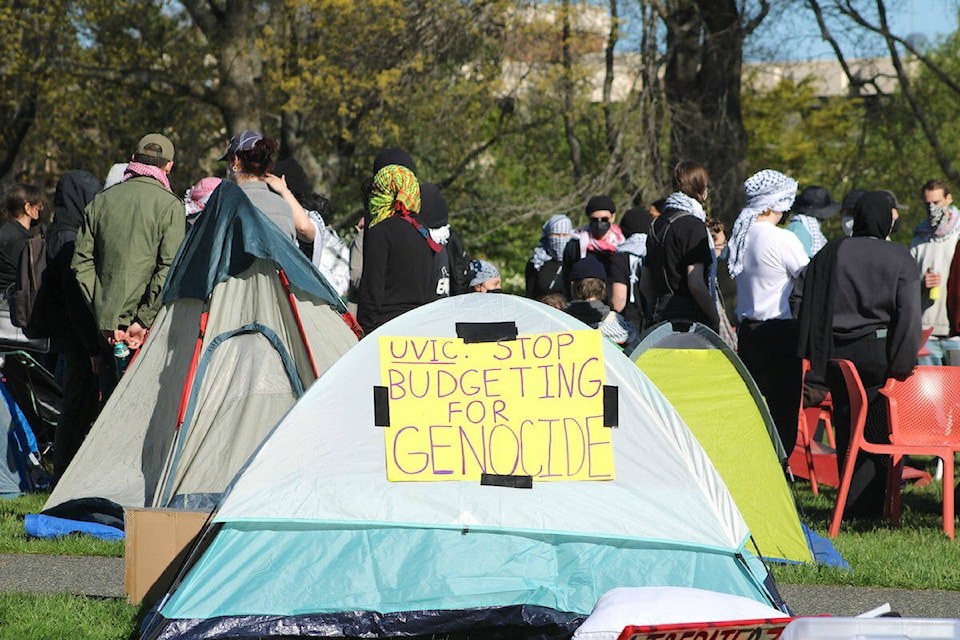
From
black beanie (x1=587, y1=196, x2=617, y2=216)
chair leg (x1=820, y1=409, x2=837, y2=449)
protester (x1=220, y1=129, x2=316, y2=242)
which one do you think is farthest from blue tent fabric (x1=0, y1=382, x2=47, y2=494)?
chair leg (x1=820, y1=409, x2=837, y2=449)

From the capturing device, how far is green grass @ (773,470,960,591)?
541 cm

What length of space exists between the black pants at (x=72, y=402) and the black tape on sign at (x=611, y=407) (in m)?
3.93

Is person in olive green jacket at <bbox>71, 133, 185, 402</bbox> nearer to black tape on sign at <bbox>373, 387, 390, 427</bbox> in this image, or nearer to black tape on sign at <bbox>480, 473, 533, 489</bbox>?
black tape on sign at <bbox>373, 387, 390, 427</bbox>

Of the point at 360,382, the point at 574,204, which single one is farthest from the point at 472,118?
the point at 360,382

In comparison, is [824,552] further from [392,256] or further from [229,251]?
[229,251]

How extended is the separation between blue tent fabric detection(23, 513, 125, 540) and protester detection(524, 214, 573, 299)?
14.5ft

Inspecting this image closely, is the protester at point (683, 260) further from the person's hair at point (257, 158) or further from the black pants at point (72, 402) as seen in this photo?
the black pants at point (72, 402)

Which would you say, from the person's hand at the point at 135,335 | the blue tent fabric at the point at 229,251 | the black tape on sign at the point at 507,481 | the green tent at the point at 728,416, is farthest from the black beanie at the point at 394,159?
the black tape on sign at the point at 507,481

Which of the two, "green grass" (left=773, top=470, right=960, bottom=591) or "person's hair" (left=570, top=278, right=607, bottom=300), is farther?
"person's hair" (left=570, top=278, right=607, bottom=300)

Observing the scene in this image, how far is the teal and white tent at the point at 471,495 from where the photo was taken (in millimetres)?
4465

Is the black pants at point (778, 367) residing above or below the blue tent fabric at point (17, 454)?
above

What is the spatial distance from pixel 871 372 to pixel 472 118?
1390cm

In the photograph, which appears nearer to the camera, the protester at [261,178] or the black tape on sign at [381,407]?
the black tape on sign at [381,407]

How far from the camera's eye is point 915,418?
6.44m
